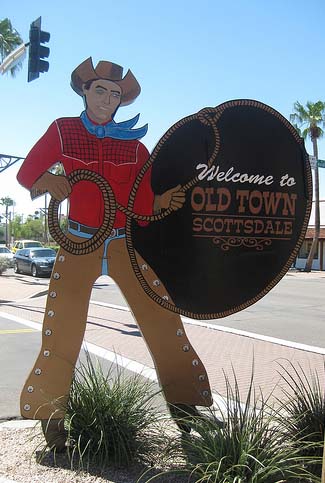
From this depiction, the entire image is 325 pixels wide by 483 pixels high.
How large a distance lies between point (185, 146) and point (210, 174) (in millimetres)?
325

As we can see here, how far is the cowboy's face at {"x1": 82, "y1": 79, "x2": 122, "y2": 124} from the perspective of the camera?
14.4 ft

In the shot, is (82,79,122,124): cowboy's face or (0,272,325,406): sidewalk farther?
(0,272,325,406): sidewalk

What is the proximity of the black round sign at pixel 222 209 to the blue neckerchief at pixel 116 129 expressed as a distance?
0.25m

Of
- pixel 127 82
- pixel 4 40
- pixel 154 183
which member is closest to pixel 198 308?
pixel 154 183

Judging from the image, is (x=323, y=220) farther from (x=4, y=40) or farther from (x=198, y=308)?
(x=198, y=308)

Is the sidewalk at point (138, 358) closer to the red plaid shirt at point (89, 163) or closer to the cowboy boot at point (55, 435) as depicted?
the cowboy boot at point (55, 435)

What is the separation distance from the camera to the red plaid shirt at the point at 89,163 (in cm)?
428

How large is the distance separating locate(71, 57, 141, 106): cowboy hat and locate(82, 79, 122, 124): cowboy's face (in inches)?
1.9

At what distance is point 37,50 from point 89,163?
23.5 feet

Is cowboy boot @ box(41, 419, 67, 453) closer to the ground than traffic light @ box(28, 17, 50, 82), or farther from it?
closer to the ground

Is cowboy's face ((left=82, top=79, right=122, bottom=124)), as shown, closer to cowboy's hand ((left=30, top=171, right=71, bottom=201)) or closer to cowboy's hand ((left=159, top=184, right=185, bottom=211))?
cowboy's hand ((left=30, top=171, right=71, bottom=201))

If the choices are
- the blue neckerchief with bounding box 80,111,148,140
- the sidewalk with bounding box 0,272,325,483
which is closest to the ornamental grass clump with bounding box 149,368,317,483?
the sidewalk with bounding box 0,272,325,483

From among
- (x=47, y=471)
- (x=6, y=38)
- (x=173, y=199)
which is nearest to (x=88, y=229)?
(x=173, y=199)

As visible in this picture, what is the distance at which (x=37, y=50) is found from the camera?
1048cm
